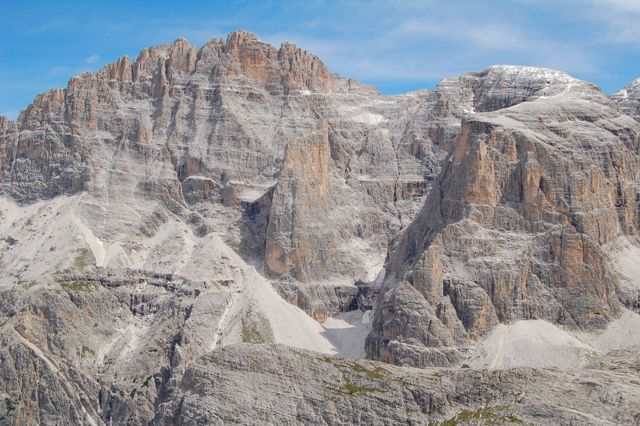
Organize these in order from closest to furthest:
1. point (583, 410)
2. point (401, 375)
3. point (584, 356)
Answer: point (583, 410) → point (401, 375) → point (584, 356)

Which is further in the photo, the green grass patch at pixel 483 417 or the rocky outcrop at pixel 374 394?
the rocky outcrop at pixel 374 394

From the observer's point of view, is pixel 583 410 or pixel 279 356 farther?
pixel 279 356

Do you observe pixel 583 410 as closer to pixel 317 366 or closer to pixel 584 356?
pixel 317 366

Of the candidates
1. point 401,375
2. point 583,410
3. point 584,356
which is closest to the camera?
point 583,410

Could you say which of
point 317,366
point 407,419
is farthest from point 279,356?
point 407,419

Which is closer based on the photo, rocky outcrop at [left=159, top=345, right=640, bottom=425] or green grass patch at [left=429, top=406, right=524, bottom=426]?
green grass patch at [left=429, top=406, right=524, bottom=426]

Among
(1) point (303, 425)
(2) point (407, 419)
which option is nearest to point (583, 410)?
(2) point (407, 419)

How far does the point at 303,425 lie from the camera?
501ft

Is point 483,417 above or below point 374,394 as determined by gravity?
below

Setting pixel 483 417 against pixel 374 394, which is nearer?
pixel 483 417

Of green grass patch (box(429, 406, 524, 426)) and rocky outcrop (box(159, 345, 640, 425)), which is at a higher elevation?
rocky outcrop (box(159, 345, 640, 425))

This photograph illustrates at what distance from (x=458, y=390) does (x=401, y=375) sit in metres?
7.62

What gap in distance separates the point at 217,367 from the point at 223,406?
5.95 metres

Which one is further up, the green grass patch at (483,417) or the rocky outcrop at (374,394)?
the rocky outcrop at (374,394)
